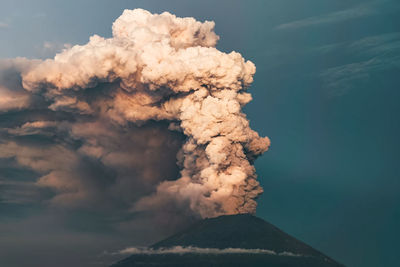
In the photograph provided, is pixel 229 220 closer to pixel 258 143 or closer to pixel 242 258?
pixel 242 258

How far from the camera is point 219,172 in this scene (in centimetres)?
6619

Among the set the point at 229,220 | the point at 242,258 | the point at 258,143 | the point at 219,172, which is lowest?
the point at 242,258

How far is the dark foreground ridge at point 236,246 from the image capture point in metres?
68.2

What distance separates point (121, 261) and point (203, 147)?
68.6ft

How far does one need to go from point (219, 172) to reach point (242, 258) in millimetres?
11599

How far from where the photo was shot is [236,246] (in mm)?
70562

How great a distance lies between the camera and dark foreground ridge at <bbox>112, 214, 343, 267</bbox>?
224 feet

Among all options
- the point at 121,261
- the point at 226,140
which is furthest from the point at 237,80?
the point at 121,261

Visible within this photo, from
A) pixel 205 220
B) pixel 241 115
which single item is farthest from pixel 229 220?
pixel 241 115

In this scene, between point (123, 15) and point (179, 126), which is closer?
point (179, 126)

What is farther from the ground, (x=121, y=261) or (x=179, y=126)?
(x=179, y=126)

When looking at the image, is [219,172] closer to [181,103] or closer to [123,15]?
[181,103]

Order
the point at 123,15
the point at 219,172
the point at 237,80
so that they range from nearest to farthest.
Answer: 1. the point at 219,172
2. the point at 237,80
3. the point at 123,15

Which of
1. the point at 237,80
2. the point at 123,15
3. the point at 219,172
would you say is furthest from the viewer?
the point at 123,15
